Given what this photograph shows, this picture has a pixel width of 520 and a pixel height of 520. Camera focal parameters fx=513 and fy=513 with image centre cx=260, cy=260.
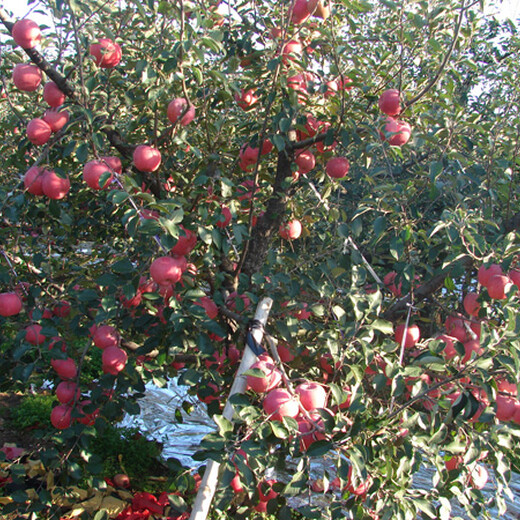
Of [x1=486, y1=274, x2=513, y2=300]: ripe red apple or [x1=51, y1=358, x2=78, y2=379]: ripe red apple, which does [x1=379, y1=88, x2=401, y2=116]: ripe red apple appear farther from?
[x1=51, y1=358, x2=78, y2=379]: ripe red apple

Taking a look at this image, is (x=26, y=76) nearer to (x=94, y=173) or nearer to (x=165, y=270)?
(x=94, y=173)

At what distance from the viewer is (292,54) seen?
1558 mm

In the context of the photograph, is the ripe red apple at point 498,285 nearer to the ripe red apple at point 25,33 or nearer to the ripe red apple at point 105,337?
the ripe red apple at point 105,337

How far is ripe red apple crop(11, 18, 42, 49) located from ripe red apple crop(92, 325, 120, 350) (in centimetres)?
81

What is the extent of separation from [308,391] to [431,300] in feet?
1.94

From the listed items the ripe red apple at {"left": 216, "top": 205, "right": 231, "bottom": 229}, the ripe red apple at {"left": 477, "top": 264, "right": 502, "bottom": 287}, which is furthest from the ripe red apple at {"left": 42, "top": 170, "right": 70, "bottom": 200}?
the ripe red apple at {"left": 477, "top": 264, "right": 502, "bottom": 287}

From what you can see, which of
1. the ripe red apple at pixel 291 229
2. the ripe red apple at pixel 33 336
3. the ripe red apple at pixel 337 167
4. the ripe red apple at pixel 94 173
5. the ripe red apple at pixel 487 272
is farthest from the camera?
the ripe red apple at pixel 291 229

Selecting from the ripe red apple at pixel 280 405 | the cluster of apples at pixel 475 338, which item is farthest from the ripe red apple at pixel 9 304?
the cluster of apples at pixel 475 338

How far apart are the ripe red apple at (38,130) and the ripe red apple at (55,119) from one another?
2 cm

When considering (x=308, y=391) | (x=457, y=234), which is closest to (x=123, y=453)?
(x=308, y=391)

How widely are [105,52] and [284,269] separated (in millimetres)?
838

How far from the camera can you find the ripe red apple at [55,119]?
145 cm

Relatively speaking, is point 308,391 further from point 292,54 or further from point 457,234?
point 292,54

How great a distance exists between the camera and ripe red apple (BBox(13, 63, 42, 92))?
142 cm
